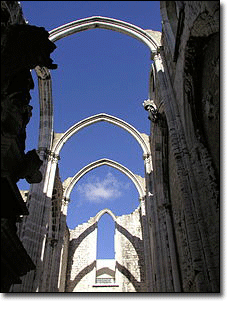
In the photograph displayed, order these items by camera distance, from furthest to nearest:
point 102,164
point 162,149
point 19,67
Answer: point 102,164 → point 162,149 → point 19,67

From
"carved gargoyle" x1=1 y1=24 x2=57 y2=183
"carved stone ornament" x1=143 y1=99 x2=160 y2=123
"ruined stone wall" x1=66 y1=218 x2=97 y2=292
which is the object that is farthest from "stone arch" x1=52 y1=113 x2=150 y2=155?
"carved gargoyle" x1=1 y1=24 x2=57 y2=183

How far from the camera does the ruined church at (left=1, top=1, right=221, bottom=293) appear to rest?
3371 millimetres

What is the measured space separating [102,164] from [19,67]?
1408cm

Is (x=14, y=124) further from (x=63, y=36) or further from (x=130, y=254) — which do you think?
(x=130, y=254)

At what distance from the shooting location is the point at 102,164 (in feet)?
57.6

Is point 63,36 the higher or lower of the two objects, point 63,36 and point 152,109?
the higher

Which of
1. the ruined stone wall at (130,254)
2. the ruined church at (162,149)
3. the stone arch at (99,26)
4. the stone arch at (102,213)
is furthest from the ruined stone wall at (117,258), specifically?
the stone arch at (99,26)

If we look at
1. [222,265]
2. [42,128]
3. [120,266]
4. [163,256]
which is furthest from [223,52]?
[120,266]

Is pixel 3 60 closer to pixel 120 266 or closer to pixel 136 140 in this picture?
pixel 136 140

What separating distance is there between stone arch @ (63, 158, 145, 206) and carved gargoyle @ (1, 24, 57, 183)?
11.7 metres

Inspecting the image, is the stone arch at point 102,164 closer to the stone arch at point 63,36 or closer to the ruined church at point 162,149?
the ruined church at point 162,149

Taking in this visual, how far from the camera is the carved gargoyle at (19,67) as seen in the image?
3211 millimetres

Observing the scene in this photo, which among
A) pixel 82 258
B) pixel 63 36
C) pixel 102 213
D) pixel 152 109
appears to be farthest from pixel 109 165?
pixel 152 109

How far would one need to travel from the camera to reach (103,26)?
1079 centimetres
